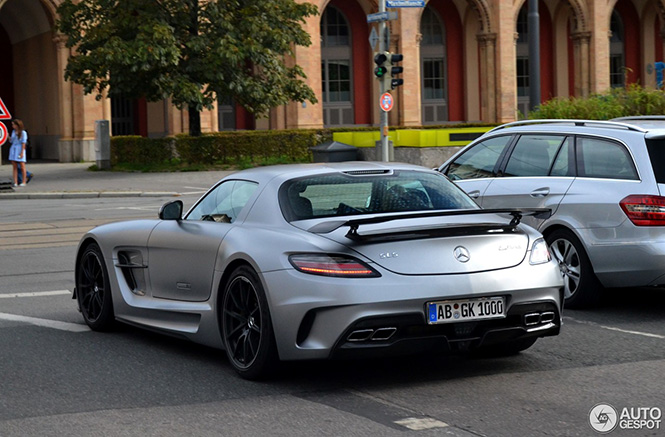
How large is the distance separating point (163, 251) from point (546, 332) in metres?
2.66

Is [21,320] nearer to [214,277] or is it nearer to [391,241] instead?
[214,277]

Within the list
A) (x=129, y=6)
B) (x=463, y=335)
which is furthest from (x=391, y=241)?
(x=129, y=6)

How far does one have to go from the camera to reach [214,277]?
6906mm

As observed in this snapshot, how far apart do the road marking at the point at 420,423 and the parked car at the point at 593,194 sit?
3852 millimetres

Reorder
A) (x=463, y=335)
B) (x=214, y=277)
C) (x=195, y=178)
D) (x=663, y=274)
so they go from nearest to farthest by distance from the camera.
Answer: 1. (x=463, y=335)
2. (x=214, y=277)
3. (x=663, y=274)
4. (x=195, y=178)

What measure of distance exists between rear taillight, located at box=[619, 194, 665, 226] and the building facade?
35223 mm

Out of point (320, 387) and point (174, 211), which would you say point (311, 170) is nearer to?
point (174, 211)

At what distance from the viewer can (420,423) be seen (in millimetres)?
5406

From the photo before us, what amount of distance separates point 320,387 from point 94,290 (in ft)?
9.27

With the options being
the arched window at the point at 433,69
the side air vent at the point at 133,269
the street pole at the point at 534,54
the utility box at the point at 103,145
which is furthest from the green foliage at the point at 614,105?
the arched window at the point at 433,69

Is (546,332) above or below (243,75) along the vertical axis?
below

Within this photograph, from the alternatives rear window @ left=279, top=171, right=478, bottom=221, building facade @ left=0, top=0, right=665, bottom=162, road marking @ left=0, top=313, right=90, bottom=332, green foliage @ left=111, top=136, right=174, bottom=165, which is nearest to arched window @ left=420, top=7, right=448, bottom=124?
building facade @ left=0, top=0, right=665, bottom=162

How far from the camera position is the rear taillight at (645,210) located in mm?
8703

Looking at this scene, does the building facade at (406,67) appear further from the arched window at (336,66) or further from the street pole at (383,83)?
the street pole at (383,83)
